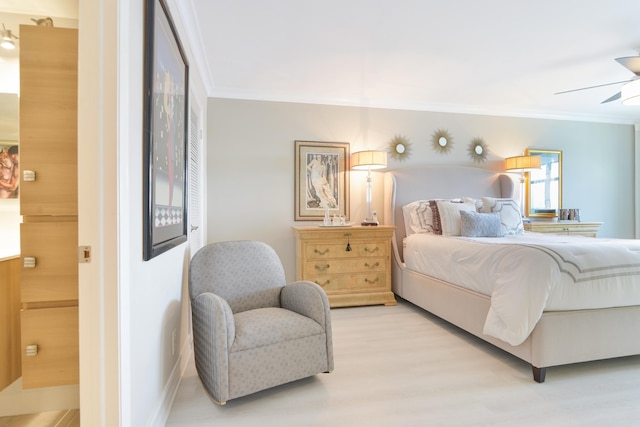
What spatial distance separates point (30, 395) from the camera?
180 cm

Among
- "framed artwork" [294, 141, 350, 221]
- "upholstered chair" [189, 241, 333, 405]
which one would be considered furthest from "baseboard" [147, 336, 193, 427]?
"framed artwork" [294, 141, 350, 221]

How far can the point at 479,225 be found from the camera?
3.40 meters

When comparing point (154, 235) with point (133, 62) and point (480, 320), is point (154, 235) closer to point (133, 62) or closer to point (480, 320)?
point (133, 62)

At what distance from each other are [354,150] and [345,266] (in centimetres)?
152

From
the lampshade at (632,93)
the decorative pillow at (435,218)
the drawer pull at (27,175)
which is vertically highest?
the lampshade at (632,93)

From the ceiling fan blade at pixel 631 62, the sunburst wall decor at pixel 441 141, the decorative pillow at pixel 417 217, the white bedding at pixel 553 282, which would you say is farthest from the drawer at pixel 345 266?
the ceiling fan blade at pixel 631 62

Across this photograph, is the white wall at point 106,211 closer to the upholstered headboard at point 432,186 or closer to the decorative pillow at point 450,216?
the decorative pillow at point 450,216

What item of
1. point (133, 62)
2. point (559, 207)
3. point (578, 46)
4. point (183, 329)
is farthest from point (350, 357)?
point (559, 207)

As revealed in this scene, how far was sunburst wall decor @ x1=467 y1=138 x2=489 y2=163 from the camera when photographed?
15.2 feet

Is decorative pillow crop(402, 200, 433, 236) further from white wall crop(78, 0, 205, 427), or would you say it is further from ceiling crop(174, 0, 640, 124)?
white wall crop(78, 0, 205, 427)

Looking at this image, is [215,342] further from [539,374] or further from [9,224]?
Answer: [539,374]

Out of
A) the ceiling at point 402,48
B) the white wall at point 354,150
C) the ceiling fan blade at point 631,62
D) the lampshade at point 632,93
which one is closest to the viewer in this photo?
the ceiling at point 402,48

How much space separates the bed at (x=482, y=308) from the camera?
2145 mm

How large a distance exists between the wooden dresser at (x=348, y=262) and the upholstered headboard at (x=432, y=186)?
338 mm
